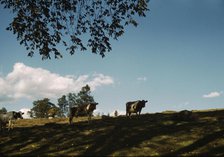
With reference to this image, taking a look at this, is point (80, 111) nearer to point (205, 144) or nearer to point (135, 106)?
point (135, 106)

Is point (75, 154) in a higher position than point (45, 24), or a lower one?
lower

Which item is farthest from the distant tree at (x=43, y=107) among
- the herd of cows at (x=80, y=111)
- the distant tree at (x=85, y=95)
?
the herd of cows at (x=80, y=111)

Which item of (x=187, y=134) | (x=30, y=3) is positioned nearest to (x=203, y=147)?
(x=187, y=134)

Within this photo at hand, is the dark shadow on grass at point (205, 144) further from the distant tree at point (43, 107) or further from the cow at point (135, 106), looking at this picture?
the distant tree at point (43, 107)

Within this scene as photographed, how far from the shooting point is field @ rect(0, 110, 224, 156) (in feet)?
71.5

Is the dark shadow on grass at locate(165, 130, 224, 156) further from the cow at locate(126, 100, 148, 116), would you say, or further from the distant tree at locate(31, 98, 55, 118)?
the distant tree at locate(31, 98, 55, 118)

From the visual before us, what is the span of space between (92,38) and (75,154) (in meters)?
7.74

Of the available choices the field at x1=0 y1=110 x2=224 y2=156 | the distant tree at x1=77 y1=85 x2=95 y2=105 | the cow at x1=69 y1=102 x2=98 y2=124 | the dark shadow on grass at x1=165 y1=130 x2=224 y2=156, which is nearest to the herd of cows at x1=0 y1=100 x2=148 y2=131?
the cow at x1=69 y1=102 x2=98 y2=124

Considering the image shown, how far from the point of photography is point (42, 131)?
2959cm

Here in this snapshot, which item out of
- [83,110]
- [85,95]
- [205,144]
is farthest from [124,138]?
[85,95]

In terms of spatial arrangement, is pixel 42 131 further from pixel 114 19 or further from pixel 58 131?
pixel 114 19

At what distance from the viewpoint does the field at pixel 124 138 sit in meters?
21.8

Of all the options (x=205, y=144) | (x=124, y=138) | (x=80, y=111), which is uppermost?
(x=80, y=111)

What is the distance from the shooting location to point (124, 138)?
81.5 ft
